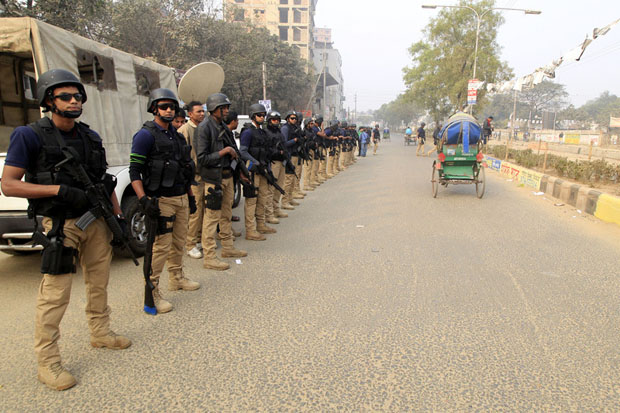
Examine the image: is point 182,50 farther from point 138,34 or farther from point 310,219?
point 310,219

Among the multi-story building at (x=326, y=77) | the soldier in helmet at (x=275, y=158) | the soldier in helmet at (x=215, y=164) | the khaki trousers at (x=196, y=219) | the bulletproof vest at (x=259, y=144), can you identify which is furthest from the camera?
the multi-story building at (x=326, y=77)

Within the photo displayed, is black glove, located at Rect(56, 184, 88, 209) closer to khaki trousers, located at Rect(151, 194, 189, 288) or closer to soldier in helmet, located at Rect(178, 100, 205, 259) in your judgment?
khaki trousers, located at Rect(151, 194, 189, 288)

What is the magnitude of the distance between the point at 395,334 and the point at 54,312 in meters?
2.30

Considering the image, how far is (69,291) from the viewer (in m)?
2.47

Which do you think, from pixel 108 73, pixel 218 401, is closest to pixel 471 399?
pixel 218 401

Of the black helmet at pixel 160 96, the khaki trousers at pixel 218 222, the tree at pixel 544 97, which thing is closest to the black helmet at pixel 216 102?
the khaki trousers at pixel 218 222

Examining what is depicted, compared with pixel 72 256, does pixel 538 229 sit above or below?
below

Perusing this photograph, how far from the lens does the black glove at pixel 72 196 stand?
89.5 inches

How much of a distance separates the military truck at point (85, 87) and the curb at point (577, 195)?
7.16 meters

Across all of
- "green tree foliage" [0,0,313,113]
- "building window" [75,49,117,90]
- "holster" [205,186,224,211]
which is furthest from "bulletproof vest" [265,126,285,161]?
"green tree foliage" [0,0,313,113]

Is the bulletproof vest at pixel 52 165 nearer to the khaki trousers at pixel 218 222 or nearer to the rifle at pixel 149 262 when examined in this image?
the rifle at pixel 149 262

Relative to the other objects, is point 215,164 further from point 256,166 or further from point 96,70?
point 96,70

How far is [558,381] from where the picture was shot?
2.46 metres

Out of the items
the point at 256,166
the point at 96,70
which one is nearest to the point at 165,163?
the point at 256,166
